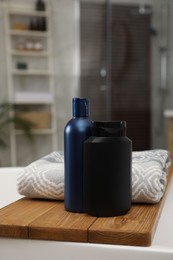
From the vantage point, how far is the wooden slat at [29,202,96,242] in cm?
53

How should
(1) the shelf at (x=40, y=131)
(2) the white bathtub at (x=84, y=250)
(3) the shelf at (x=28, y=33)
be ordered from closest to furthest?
(2) the white bathtub at (x=84, y=250) → (3) the shelf at (x=28, y=33) → (1) the shelf at (x=40, y=131)

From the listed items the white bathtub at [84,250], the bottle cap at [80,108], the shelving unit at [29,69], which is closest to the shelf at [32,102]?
the shelving unit at [29,69]

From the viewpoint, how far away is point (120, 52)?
4.04 meters

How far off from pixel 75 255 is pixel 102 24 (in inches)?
149

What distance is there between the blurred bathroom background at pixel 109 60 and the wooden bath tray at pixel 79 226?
3.26 metres

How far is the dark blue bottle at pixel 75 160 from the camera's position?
616 millimetres

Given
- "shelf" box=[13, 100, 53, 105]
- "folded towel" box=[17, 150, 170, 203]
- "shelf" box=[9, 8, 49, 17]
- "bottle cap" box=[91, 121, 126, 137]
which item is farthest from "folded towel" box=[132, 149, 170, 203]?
"shelf" box=[9, 8, 49, 17]

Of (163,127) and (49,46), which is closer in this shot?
(49,46)

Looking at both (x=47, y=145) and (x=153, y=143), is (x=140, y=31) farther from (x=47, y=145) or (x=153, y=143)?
(x=47, y=145)

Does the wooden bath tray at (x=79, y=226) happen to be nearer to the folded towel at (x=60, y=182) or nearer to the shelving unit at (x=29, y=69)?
the folded towel at (x=60, y=182)

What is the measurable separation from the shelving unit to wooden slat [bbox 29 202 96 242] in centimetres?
324

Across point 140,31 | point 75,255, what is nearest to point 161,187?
point 75,255

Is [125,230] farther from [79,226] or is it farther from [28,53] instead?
[28,53]

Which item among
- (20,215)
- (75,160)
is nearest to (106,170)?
(75,160)
